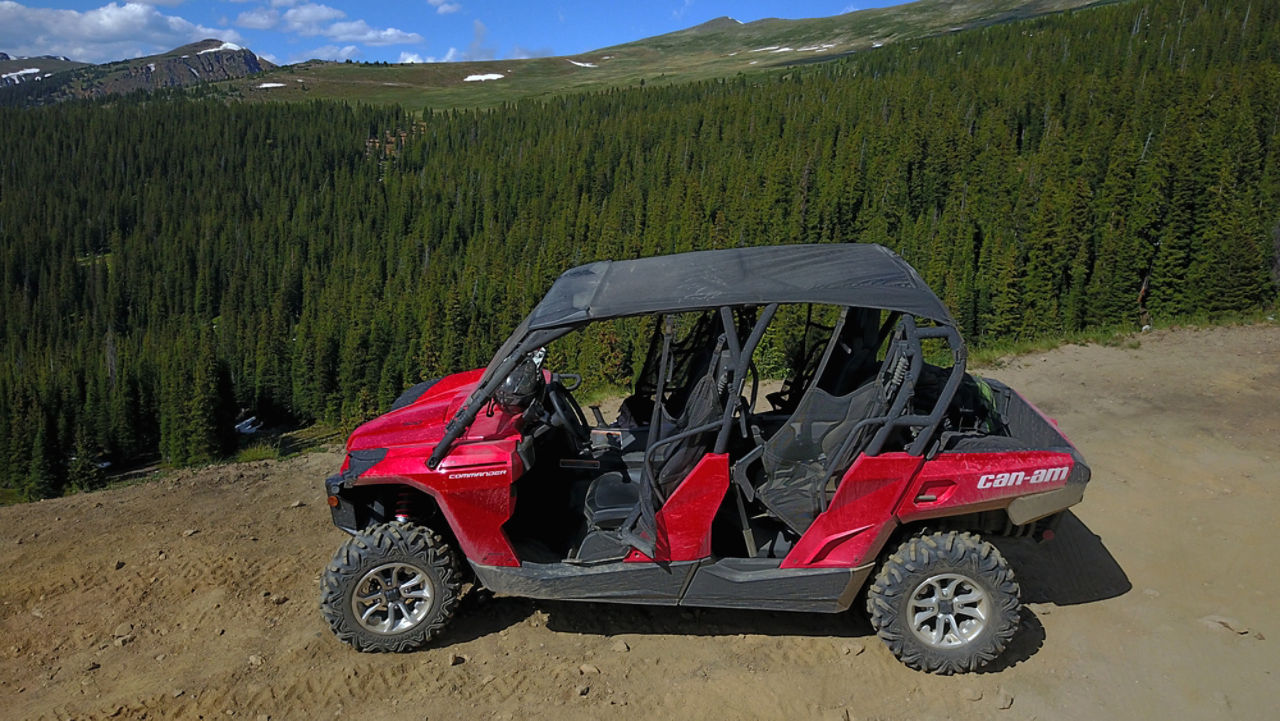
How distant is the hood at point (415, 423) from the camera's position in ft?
20.5

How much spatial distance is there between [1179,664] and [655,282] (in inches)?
184

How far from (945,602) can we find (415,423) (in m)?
4.28

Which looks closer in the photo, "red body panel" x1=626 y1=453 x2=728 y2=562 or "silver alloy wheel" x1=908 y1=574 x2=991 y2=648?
"silver alloy wheel" x1=908 y1=574 x2=991 y2=648

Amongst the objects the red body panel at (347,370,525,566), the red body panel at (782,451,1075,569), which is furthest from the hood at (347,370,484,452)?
the red body panel at (782,451,1075,569)

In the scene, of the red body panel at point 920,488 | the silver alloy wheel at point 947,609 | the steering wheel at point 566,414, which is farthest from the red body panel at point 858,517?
the steering wheel at point 566,414

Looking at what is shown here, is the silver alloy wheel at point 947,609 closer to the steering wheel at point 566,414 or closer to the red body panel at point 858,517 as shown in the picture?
the red body panel at point 858,517

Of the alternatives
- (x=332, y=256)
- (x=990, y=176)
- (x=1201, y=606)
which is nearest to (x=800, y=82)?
(x=990, y=176)

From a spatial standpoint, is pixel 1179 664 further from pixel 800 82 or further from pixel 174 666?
pixel 800 82

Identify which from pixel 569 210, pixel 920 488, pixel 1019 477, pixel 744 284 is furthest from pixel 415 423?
pixel 569 210

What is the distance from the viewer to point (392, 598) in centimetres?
602

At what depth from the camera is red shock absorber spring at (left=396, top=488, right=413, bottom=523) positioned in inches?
253

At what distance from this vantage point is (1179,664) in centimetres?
563

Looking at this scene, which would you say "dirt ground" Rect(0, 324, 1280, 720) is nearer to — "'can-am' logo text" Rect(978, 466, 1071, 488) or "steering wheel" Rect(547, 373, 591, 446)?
"'can-am' logo text" Rect(978, 466, 1071, 488)

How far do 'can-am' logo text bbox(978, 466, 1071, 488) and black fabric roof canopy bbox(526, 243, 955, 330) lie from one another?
3.86ft
